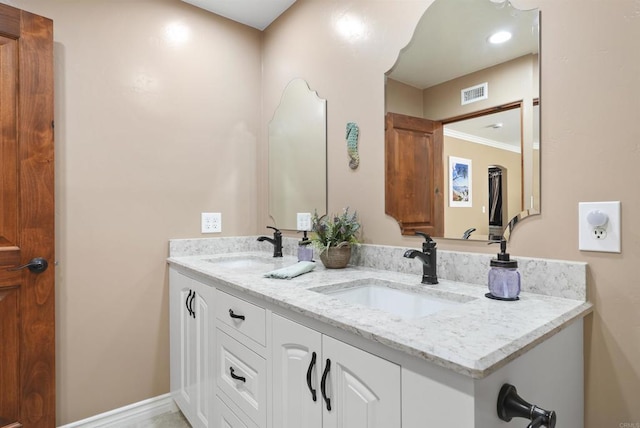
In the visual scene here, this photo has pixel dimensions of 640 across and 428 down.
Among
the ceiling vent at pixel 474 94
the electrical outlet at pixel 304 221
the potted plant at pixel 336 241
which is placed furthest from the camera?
the electrical outlet at pixel 304 221

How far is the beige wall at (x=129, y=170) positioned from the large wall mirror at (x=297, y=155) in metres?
0.27

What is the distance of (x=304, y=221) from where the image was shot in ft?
6.57

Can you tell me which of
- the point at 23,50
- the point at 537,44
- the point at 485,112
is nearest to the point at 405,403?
the point at 485,112

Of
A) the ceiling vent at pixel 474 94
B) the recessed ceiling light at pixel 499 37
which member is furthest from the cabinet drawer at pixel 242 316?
the recessed ceiling light at pixel 499 37

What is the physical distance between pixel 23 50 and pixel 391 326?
192cm

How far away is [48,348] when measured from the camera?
62.8 inches

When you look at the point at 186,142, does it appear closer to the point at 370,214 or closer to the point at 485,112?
the point at 370,214

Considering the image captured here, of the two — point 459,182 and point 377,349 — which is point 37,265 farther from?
point 459,182

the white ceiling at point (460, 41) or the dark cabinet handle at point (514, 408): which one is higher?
the white ceiling at point (460, 41)

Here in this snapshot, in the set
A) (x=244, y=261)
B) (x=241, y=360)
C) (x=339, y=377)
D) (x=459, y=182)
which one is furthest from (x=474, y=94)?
(x=244, y=261)

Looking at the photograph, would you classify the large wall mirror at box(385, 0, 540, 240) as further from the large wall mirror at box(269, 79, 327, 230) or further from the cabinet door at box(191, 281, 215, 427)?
the cabinet door at box(191, 281, 215, 427)

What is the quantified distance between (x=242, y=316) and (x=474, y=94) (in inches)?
44.9

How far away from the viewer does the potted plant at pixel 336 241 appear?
153 cm

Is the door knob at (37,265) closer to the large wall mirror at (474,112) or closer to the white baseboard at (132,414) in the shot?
the white baseboard at (132,414)
